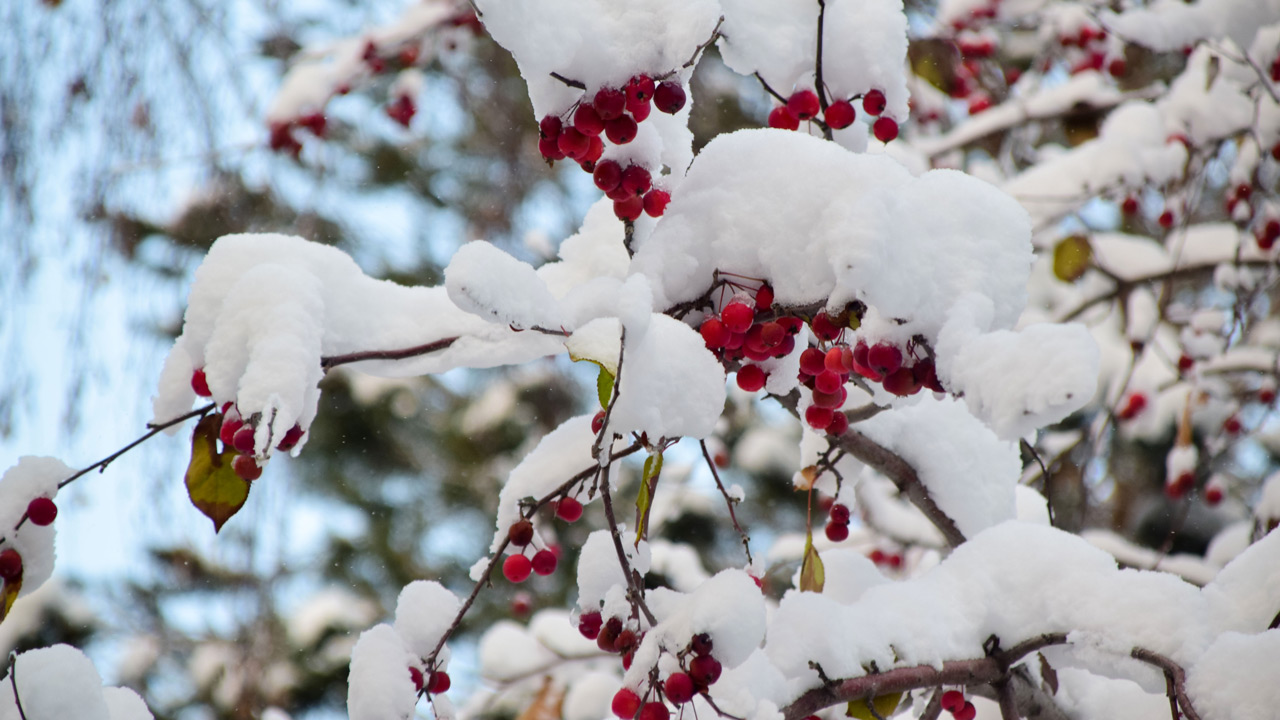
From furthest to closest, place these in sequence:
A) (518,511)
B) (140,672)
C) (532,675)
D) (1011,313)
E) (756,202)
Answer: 1. (140,672)
2. (532,675)
3. (518,511)
4. (756,202)
5. (1011,313)

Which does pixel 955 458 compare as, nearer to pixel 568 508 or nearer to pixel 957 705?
pixel 957 705

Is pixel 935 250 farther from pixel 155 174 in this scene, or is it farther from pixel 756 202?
pixel 155 174

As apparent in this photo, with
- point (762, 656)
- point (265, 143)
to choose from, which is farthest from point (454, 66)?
point (762, 656)

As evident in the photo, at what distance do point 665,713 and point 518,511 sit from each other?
34 cm

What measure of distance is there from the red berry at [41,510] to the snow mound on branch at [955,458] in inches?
45.1

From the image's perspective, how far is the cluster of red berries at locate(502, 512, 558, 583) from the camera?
1.04 metres

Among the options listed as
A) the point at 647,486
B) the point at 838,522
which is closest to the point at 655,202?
the point at 647,486

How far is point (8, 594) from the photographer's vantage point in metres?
1.04

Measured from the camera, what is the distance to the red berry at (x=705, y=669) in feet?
2.86

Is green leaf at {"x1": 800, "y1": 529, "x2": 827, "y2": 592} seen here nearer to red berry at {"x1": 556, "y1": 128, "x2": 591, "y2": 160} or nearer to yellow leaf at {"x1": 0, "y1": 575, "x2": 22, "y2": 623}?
red berry at {"x1": 556, "y1": 128, "x2": 591, "y2": 160}

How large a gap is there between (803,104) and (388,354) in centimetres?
64

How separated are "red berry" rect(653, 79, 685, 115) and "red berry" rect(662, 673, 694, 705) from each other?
59 cm

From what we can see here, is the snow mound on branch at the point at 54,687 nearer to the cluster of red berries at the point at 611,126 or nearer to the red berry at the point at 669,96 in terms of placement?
the cluster of red berries at the point at 611,126

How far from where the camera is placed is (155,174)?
86.8 inches
